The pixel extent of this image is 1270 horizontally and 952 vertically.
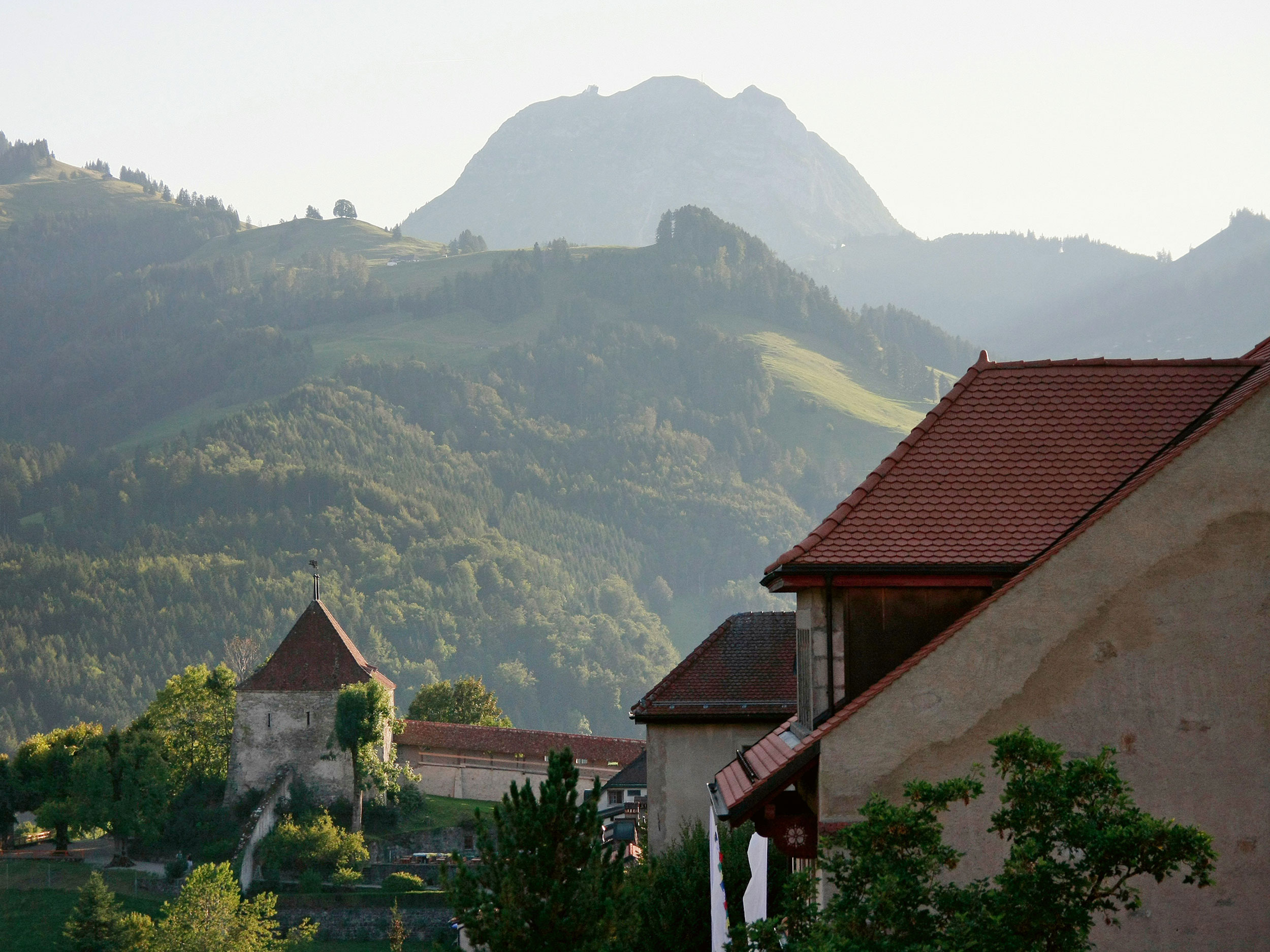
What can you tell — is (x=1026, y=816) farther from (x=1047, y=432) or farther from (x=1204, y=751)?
(x=1047, y=432)

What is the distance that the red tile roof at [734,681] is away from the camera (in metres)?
26.1

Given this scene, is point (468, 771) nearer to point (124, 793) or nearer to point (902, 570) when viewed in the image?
point (124, 793)

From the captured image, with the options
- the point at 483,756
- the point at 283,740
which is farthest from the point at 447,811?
the point at 283,740

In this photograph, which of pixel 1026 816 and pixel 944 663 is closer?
pixel 1026 816

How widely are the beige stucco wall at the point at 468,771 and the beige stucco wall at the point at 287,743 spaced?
347 inches

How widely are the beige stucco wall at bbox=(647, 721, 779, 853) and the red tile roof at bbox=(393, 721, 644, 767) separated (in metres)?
60.4

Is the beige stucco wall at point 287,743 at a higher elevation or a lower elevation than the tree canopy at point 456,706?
lower

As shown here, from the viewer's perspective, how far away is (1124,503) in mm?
12008

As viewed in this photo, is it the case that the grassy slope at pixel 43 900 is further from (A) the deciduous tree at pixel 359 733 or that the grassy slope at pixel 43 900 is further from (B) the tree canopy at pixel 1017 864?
(B) the tree canopy at pixel 1017 864

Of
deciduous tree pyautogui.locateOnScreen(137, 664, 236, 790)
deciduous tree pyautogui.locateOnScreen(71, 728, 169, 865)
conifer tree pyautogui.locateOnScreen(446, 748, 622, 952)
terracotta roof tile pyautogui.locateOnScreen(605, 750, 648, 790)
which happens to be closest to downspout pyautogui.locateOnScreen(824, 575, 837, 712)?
conifer tree pyautogui.locateOnScreen(446, 748, 622, 952)

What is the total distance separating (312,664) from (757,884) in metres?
67.4

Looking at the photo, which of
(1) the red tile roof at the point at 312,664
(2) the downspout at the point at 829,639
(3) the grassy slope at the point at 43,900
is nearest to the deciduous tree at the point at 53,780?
(3) the grassy slope at the point at 43,900

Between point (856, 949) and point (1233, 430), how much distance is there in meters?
5.54

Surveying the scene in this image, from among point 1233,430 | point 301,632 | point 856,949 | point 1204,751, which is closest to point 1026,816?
point 856,949
